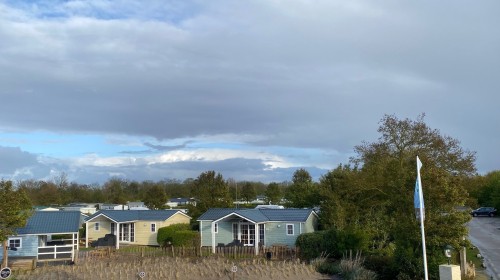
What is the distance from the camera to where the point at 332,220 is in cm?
3562

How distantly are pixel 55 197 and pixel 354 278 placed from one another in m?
62.3

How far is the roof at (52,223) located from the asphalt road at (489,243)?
2331 centimetres

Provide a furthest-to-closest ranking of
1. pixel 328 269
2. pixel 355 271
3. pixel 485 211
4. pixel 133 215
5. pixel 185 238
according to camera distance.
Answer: pixel 485 211
pixel 133 215
pixel 185 238
pixel 328 269
pixel 355 271

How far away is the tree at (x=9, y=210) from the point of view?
2605 centimetres

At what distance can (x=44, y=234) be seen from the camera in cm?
3025

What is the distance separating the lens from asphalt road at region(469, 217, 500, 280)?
26.5m

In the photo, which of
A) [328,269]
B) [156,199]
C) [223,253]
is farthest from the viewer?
[156,199]

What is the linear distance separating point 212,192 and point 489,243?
22.9 m

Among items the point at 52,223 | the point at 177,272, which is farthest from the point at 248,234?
the point at 177,272

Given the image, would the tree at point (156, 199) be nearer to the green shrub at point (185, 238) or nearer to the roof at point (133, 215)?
the roof at point (133, 215)

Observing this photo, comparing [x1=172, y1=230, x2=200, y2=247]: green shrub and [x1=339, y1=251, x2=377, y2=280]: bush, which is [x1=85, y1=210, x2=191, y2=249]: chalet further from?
[x1=339, y1=251, x2=377, y2=280]: bush

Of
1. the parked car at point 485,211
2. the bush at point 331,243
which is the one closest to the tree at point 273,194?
the parked car at point 485,211

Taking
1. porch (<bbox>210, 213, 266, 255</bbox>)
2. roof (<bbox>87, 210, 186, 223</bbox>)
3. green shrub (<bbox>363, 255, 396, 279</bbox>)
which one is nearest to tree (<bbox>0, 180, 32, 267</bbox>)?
porch (<bbox>210, 213, 266, 255</bbox>)

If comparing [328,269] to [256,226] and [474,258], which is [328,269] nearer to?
[474,258]
